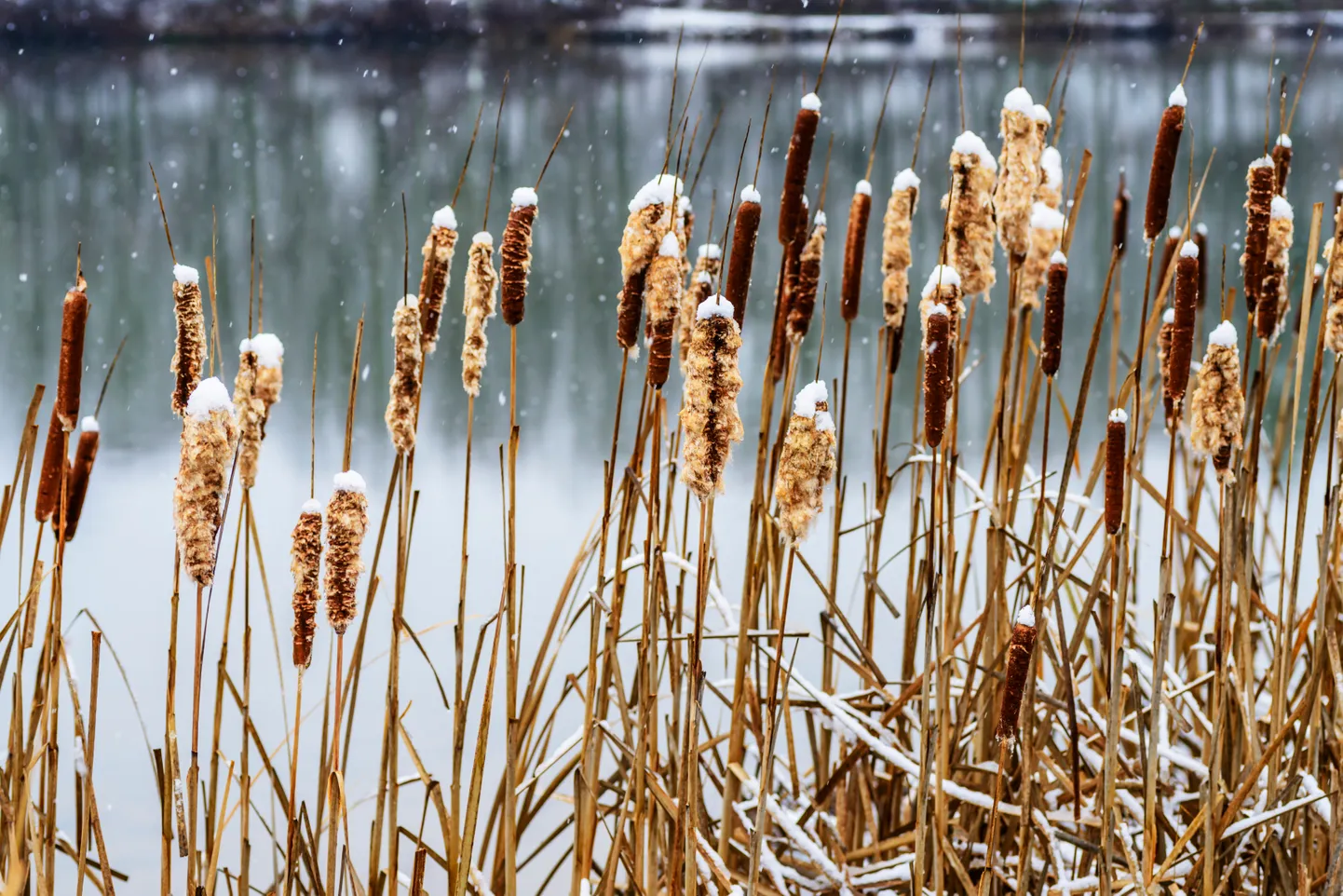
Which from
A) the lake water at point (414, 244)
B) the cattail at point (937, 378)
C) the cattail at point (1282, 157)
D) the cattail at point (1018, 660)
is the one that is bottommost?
the cattail at point (1018, 660)

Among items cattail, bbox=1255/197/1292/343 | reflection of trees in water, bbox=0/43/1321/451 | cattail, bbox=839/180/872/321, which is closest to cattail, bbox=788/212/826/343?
cattail, bbox=839/180/872/321

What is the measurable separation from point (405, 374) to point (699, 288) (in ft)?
0.97

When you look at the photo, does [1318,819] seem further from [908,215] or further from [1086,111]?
[1086,111]

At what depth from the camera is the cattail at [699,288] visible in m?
1.20

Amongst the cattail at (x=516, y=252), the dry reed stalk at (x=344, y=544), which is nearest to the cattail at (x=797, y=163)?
the cattail at (x=516, y=252)

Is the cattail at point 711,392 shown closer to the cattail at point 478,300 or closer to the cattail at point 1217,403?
the cattail at point 478,300

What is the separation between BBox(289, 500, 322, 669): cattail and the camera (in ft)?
3.11

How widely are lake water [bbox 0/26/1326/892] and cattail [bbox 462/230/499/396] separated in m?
0.23

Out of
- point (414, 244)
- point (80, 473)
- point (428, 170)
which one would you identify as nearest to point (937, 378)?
point (80, 473)

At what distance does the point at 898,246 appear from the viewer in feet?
4.47

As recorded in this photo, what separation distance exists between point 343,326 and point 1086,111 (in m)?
8.54

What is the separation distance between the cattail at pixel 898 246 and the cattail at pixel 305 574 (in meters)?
0.64

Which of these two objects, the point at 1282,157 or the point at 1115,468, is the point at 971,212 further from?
the point at 1282,157

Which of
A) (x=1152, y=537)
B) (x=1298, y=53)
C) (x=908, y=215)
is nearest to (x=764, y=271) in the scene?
(x=1152, y=537)
